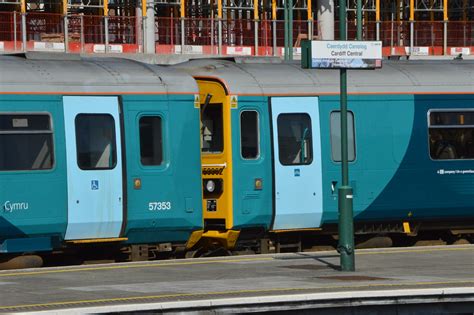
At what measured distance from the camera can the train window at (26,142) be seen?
22.8 meters

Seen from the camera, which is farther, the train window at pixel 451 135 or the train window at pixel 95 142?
the train window at pixel 451 135

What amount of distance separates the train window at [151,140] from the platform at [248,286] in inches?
88.1

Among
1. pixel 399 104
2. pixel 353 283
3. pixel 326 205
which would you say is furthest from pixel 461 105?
pixel 353 283

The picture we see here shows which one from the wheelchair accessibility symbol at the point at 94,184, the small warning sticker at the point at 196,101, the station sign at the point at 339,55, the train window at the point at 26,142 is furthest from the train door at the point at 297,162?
the train window at the point at 26,142

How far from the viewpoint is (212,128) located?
84.2 feet

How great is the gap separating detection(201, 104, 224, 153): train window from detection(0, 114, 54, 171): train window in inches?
138

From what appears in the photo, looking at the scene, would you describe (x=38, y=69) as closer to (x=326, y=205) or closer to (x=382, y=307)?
(x=326, y=205)

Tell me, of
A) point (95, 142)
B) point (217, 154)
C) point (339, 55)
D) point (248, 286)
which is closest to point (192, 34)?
point (217, 154)

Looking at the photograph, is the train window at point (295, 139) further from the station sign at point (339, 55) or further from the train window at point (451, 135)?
the station sign at point (339, 55)

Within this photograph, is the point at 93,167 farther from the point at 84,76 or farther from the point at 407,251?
the point at 407,251

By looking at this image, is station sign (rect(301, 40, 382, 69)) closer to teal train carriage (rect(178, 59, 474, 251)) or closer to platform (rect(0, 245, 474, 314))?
platform (rect(0, 245, 474, 314))

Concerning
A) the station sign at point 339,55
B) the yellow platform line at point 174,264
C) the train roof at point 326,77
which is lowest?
the yellow platform line at point 174,264

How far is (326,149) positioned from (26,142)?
589cm

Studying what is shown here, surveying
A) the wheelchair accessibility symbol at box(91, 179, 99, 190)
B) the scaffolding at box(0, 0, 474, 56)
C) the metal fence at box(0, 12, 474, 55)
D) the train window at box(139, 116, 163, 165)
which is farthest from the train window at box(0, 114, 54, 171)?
the scaffolding at box(0, 0, 474, 56)
